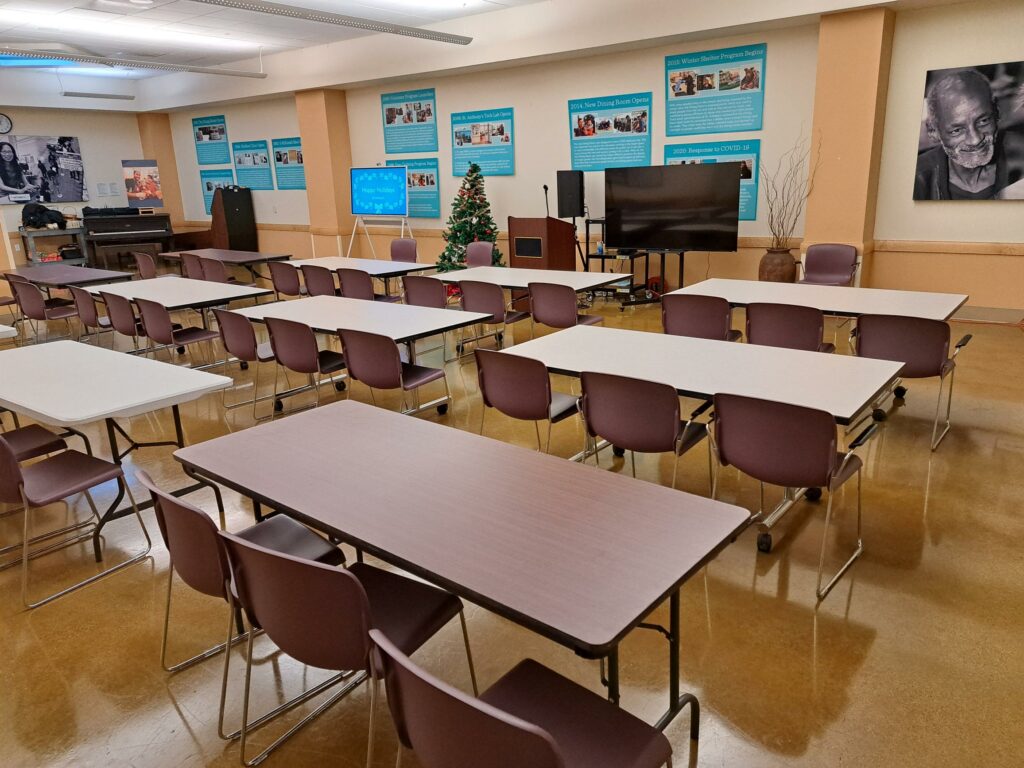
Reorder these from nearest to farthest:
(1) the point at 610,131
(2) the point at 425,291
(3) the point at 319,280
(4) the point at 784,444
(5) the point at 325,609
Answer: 1. (5) the point at 325,609
2. (4) the point at 784,444
3. (2) the point at 425,291
4. (3) the point at 319,280
5. (1) the point at 610,131

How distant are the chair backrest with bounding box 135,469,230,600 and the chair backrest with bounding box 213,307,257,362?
2758 millimetres

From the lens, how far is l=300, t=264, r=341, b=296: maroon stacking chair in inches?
271

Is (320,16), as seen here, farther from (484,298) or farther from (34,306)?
(34,306)

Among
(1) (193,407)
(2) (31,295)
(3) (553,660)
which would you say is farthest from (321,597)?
(2) (31,295)

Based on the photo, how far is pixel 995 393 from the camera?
4.84 metres

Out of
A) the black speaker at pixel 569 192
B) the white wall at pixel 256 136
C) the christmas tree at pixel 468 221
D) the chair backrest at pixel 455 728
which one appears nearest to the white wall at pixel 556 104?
the black speaker at pixel 569 192

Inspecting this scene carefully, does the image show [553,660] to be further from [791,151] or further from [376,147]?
[376,147]

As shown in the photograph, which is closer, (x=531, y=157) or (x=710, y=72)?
(x=710, y=72)

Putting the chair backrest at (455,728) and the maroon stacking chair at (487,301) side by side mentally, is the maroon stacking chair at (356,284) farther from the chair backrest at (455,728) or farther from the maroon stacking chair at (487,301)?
the chair backrest at (455,728)

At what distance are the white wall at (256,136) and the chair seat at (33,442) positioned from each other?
31.5 feet

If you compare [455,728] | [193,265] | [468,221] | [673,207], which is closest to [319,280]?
[193,265]

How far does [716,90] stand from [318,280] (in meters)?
4.80

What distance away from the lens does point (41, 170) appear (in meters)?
12.8

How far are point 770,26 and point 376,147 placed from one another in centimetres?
616
